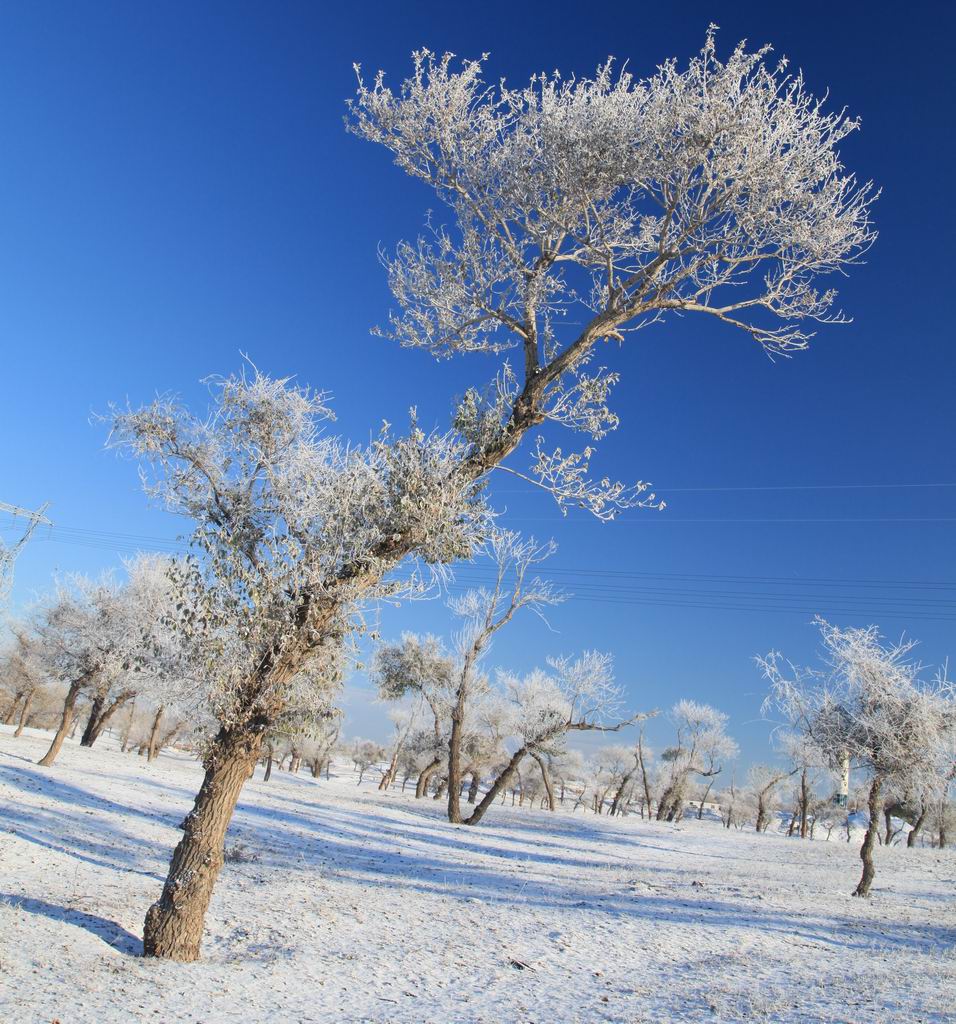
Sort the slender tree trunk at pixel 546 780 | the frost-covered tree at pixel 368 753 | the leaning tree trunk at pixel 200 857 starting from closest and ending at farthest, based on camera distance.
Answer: the leaning tree trunk at pixel 200 857
the slender tree trunk at pixel 546 780
the frost-covered tree at pixel 368 753

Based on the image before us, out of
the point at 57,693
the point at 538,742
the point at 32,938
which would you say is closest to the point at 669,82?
the point at 32,938

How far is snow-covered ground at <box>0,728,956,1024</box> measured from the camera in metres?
7.22

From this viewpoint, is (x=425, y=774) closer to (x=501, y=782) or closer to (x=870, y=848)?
(x=501, y=782)

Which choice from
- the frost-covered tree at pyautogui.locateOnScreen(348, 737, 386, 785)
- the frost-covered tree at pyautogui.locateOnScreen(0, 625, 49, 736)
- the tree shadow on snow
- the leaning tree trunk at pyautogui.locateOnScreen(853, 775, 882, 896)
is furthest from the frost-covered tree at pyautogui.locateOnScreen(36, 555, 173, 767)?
the frost-covered tree at pyautogui.locateOnScreen(348, 737, 386, 785)

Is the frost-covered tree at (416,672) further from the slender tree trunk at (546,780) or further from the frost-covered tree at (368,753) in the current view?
the frost-covered tree at (368,753)

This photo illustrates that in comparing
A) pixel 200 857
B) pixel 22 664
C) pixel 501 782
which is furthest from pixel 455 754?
pixel 22 664

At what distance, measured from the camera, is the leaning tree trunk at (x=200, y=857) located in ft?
25.7

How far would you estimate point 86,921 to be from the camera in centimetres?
861

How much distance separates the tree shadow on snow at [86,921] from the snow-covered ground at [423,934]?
1.7 inches

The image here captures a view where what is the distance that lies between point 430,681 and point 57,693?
67.2 m

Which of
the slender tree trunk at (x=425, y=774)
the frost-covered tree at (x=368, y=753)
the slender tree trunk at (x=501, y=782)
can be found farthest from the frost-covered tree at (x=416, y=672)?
the frost-covered tree at (x=368, y=753)

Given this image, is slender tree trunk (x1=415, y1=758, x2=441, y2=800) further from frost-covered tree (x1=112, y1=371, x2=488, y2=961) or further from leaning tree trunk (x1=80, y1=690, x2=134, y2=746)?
frost-covered tree (x1=112, y1=371, x2=488, y2=961)

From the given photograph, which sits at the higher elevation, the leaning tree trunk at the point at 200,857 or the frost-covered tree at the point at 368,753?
the leaning tree trunk at the point at 200,857

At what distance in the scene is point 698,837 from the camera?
38719 mm
